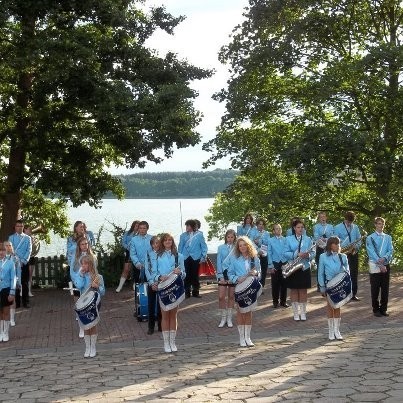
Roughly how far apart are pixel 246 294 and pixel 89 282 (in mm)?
2516

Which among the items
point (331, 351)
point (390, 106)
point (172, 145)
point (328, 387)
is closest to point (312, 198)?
point (390, 106)

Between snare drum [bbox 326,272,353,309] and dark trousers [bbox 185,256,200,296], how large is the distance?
19.2 feet

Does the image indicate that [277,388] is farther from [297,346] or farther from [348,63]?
[348,63]

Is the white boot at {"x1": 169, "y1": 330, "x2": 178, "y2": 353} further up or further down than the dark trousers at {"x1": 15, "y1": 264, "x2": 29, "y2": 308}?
further down

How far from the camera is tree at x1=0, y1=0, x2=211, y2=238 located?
18609 mm

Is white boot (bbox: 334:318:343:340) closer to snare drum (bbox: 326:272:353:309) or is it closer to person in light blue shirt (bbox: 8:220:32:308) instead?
snare drum (bbox: 326:272:353:309)

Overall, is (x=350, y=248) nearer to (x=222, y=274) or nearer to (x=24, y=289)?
(x=222, y=274)

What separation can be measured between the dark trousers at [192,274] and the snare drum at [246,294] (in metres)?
5.75

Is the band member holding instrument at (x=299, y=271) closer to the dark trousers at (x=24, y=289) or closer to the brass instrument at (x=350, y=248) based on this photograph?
the brass instrument at (x=350, y=248)

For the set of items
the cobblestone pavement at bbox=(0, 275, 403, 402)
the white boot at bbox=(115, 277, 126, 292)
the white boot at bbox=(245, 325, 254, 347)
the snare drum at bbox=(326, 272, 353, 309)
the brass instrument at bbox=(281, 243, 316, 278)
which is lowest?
the cobblestone pavement at bbox=(0, 275, 403, 402)

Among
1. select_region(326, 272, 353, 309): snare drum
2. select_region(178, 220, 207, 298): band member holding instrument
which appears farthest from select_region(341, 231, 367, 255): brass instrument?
select_region(326, 272, 353, 309): snare drum

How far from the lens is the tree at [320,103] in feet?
74.5

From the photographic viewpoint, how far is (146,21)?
21.1 meters

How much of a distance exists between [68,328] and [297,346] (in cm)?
485
